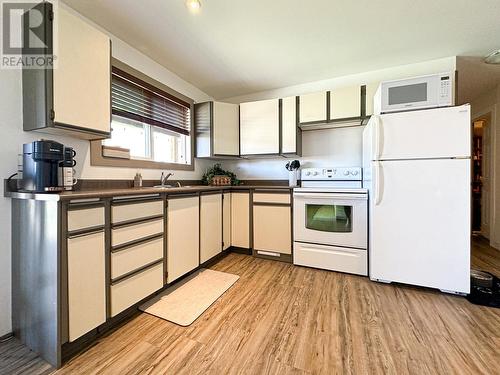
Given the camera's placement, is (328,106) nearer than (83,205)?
No

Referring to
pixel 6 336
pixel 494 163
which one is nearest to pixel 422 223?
pixel 494 163

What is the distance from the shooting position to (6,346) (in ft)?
4.51

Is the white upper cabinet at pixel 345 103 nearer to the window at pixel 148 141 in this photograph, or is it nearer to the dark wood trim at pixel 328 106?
the dark wood trim at pixel 328 106

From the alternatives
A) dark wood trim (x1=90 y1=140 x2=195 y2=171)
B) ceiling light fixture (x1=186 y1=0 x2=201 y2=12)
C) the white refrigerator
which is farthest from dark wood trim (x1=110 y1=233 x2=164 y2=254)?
the white refrigerator

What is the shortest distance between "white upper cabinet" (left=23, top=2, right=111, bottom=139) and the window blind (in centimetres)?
47

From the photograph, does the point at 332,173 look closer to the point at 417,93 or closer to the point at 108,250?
the point at 417,93

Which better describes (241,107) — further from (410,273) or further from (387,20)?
(410,273)

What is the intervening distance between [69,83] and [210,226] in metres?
1.83

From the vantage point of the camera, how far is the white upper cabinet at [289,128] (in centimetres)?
298

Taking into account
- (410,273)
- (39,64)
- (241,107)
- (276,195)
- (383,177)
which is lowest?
(410,273)

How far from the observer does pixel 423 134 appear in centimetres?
200

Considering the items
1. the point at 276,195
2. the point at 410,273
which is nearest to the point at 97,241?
the point at 276,195

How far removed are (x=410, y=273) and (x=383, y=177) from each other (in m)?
0.95

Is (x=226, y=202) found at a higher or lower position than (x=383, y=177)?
lower
